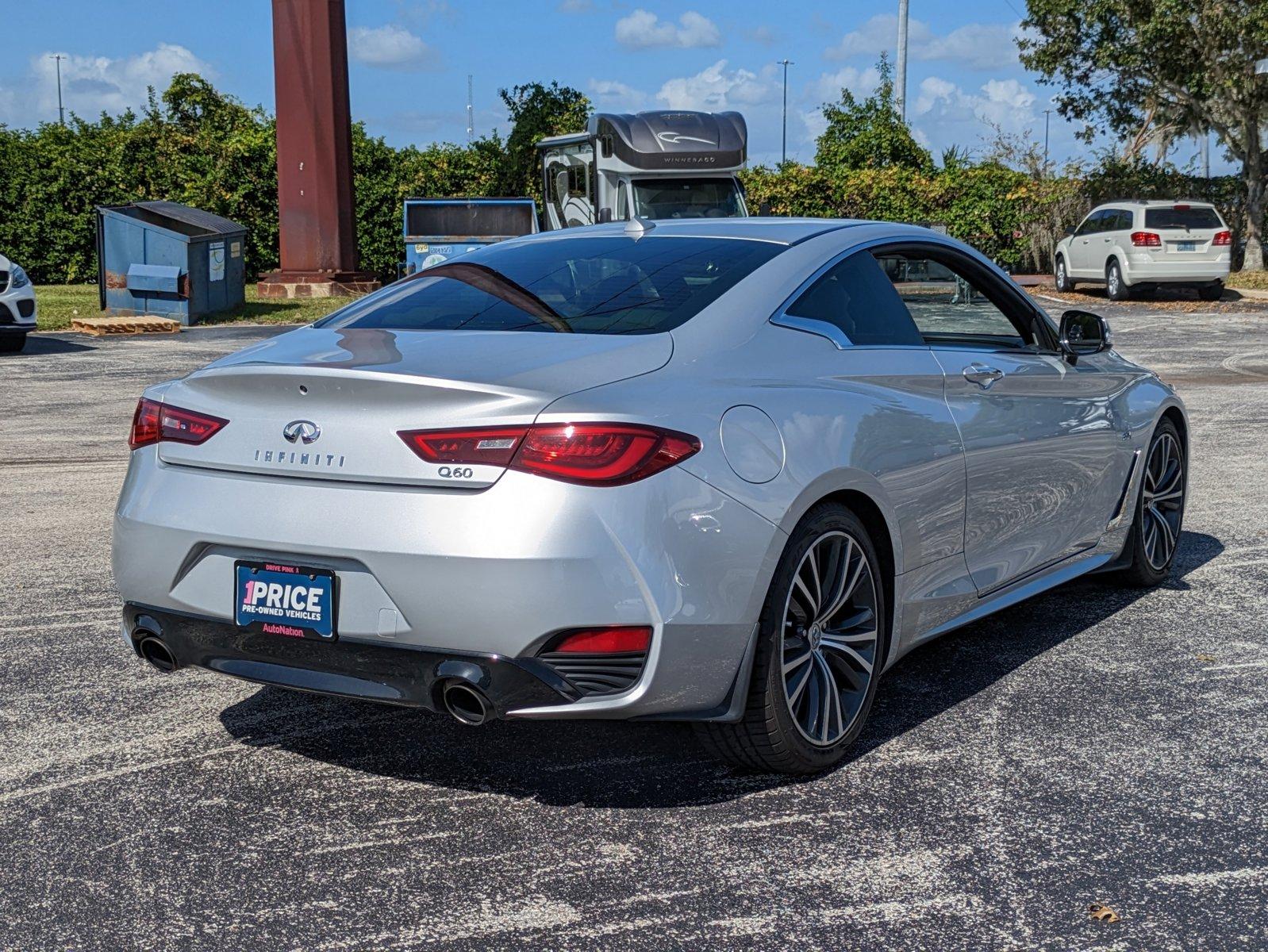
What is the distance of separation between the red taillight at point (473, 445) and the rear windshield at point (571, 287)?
661 mm

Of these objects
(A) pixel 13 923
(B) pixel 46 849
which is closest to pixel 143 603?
(B) pixel 46 849

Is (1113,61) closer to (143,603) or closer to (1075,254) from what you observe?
(1075,254)

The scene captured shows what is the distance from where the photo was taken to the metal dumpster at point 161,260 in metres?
21.4

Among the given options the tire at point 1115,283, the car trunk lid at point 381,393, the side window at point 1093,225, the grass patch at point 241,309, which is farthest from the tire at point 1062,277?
the car trunk lid at point 381,393

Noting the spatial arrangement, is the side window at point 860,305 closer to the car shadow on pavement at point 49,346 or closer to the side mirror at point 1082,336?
the side mirror at point 1082,336

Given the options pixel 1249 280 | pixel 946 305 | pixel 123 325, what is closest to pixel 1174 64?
pixel 1249 280

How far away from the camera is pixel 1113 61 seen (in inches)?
1217

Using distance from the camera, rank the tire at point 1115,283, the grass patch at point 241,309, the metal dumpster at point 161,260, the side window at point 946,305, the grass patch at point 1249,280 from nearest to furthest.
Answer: the side window at point 946,305
the metal dumpster at point 161,260
the grass patch at point 241,309
the tire at point 1115,283
the grass patch at point 1249,280

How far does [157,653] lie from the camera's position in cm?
392

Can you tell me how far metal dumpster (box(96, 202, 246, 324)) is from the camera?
70.3ft

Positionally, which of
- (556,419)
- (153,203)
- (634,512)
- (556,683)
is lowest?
(556,683)

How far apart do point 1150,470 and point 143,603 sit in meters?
4.12

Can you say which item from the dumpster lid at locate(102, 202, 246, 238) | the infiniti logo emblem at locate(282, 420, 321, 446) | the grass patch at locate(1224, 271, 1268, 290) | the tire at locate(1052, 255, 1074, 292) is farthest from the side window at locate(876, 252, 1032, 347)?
the grass patch at locate(1224, 271, 1268, 290)

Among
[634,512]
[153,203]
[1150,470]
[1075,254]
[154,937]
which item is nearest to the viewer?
[154,937]
